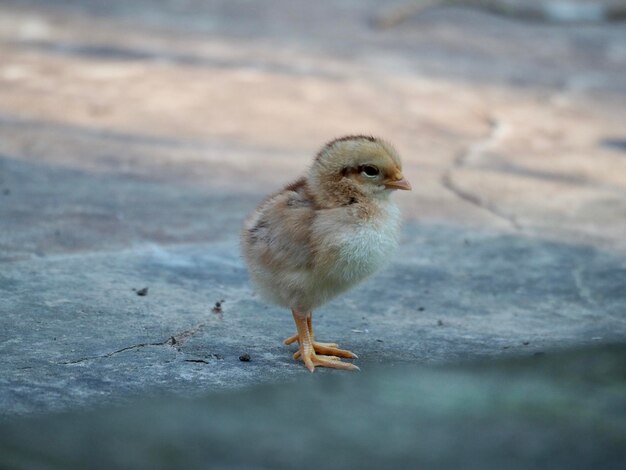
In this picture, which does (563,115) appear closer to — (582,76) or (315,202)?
(582,76)

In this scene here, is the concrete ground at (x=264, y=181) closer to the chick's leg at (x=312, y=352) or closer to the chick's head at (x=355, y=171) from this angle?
the chick's leg at (x=312, y=352)

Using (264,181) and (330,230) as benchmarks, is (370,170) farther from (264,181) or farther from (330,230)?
(264,181)

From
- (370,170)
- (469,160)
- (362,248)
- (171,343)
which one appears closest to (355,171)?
(370,170)

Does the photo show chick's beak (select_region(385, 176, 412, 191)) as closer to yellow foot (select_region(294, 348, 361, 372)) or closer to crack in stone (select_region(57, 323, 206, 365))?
yellow foot (select_region(294, 348, 361, 372))

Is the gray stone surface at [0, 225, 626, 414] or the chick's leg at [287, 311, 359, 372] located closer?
the gray stone surface at [0, 225, 626, 414]

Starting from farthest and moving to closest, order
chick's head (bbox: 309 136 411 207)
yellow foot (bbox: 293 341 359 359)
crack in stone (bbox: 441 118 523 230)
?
crack in stone (bbox: 441 118 523 230) < yellow foot (bbox: 293 341 359 359) < chick's head (bbox: 309 136 411 207)

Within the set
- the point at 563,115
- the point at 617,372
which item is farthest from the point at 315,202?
the point at 563,115

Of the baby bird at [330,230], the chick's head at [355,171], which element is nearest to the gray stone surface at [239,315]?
the baby bird at [330,230]

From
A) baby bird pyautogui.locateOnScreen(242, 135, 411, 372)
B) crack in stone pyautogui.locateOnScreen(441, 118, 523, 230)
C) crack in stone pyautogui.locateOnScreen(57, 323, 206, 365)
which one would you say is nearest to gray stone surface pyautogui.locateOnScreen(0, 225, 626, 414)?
crack in stone pyautogui.locateOnScreen(57, 323, 206, 365)
